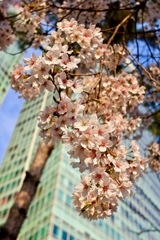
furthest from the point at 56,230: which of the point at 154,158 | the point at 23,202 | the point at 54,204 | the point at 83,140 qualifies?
the point at 83,140

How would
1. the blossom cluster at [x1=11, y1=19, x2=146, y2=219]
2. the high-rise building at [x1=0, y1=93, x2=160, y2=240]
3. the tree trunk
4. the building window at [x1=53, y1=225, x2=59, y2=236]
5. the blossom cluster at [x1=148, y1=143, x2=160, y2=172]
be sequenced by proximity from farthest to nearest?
the high-rise building at [x1=0, y1=93, x2=160, y2=240] → the building window at [x1=53, y1=225, x2=59, y2=236] → the blossom cluster at [x1=148, y1=143, x2=160, y2=172] → the tree trunk → the blossom cluster at [x1=11, y1=19, x2=146, y2=219]

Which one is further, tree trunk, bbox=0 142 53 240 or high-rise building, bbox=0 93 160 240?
high-rise building, bbox=0 93 160 240

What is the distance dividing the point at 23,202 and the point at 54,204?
15.8m

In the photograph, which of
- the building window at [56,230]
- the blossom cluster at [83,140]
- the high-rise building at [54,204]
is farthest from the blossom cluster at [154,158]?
the building window at [56,230]

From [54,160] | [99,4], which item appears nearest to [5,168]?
[54,160]

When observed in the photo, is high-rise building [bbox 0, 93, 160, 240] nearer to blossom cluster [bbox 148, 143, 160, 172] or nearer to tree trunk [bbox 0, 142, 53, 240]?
blossom cluster [bbox 148, 143, 160, 172]

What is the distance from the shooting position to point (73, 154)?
132 centimetres

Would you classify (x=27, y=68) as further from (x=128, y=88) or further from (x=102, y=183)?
(x=128, y=88)

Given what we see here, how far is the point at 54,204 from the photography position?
18156 mm

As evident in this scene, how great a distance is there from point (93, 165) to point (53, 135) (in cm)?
30

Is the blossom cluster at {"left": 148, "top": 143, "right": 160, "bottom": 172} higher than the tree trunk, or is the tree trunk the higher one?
the blossom cluster at {"left": 148, "top": 143, "right": 160, "bottom": 172}

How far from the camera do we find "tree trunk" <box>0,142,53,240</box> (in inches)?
108

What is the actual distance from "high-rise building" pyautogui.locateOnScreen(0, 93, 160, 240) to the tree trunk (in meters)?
8.37

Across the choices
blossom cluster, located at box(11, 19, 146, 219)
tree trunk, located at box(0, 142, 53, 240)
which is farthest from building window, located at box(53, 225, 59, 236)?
blossom cluster, located at box(11, 19, 146, 219)
